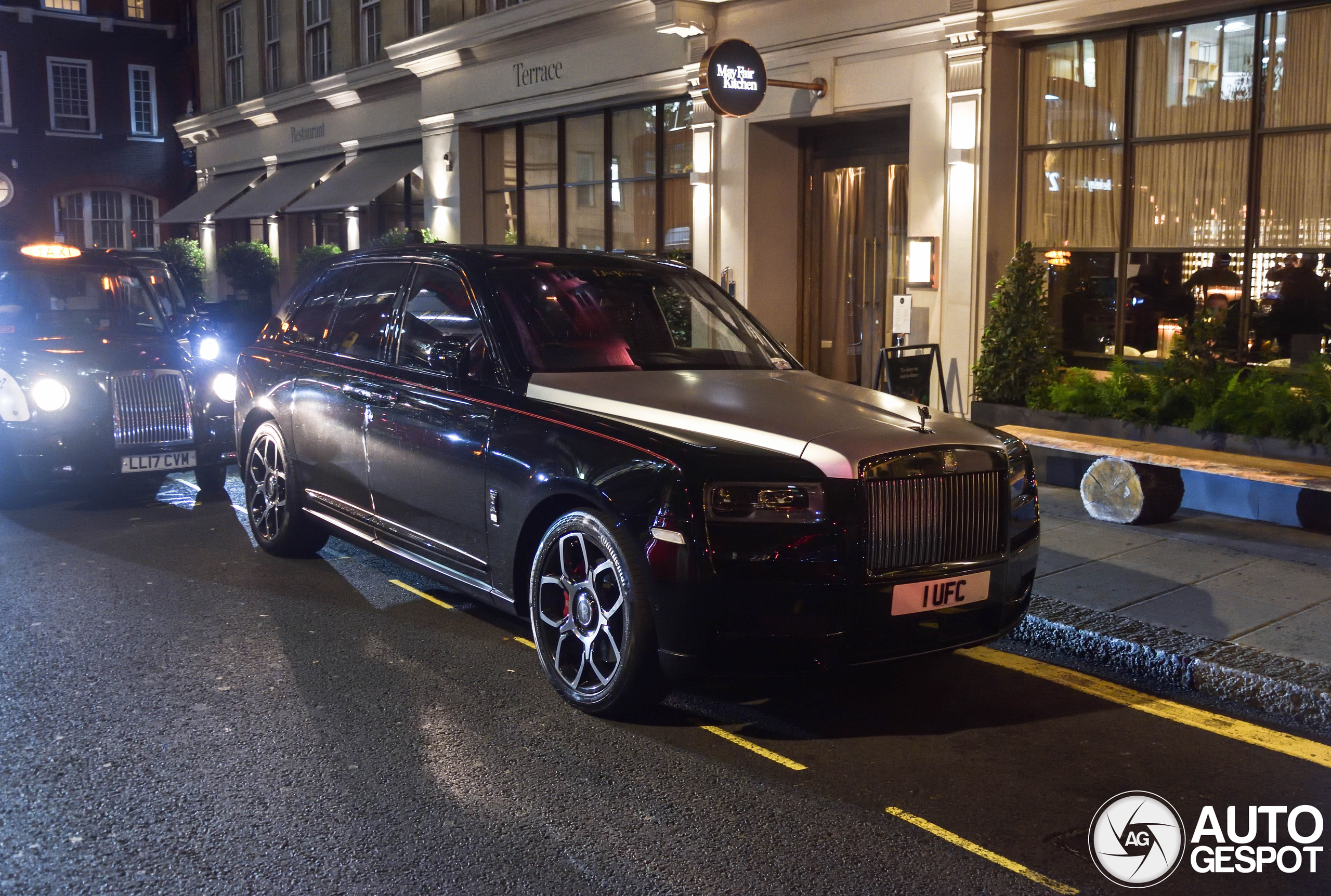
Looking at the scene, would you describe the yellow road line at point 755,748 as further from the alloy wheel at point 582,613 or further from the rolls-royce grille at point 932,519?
the rolls-royce grille at point 932,519

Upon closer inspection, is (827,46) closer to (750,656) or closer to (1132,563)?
(1132,563)

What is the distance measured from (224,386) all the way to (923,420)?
6.45m

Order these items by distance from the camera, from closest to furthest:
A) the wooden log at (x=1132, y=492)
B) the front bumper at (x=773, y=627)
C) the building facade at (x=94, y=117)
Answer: the front bumper at (x=773, y=627), the wooden log at (x=1132, y=492), the building facade at (x=94, y=117)

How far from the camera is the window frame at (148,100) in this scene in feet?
125

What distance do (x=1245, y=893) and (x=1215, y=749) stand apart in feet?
3.89

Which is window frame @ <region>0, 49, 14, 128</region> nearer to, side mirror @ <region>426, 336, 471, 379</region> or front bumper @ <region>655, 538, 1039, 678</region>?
side mirror @ <region>426, 336, 471, 379</region>

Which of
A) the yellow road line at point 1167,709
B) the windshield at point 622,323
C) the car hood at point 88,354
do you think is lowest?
the yellow road line at point 1167,709

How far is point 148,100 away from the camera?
127ft

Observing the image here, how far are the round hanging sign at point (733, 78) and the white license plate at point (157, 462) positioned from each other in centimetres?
672

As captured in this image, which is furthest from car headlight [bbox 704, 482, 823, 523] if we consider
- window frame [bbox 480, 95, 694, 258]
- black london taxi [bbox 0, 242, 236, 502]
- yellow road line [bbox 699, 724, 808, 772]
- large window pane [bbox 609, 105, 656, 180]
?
large window pane [bbox 609, 105, 656, 180]

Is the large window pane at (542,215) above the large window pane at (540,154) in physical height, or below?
below

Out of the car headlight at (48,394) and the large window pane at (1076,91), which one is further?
the large window pane at (1076,91)

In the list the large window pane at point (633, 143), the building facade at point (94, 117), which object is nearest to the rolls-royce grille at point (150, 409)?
the large window pane at point (633, 143)

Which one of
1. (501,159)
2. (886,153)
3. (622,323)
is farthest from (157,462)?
(501,159)
